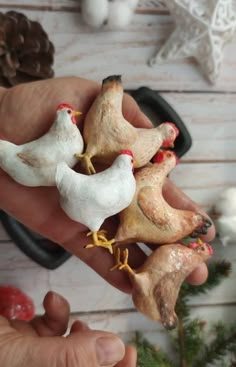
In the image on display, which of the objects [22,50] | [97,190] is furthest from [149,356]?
[22,50]

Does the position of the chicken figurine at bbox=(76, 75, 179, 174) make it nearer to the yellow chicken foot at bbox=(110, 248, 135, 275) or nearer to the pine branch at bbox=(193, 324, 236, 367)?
the yellow chicken foot at bbox=(110, 248, 135, 275)

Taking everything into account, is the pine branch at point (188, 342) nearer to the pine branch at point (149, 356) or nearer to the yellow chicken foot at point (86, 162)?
the pine branch at point (149, 356)

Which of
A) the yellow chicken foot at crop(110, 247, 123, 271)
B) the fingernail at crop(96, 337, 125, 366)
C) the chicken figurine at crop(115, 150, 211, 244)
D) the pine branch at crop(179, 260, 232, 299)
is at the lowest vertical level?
the pine branch at crop(179, 260, 232, 299)

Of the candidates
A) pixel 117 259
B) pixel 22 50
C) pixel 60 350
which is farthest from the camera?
pixel 22 50

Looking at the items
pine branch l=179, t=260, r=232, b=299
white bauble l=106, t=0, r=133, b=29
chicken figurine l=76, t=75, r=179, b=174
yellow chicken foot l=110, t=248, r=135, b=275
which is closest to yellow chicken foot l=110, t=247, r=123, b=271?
yellow chicken foot l=110, t=248, r=135, b=275

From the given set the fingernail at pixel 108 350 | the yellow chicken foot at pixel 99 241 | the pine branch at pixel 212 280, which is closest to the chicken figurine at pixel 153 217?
the yellow chicken foot at pixel 99 241

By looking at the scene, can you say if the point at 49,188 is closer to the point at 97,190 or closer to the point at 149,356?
the point at 97,190

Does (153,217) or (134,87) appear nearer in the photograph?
(153,217)

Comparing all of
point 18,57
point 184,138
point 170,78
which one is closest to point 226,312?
point 184,138
